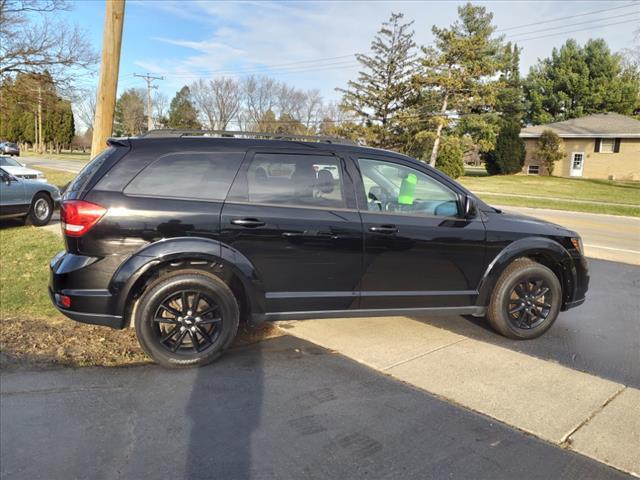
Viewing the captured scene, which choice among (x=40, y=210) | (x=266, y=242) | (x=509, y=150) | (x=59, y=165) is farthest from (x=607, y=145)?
(x=59, y=165)

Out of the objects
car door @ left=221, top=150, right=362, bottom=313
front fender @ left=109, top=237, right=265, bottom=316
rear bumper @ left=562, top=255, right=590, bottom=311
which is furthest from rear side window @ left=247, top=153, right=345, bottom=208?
rear bumper @ left=562, top=255, right=590, bottom=311

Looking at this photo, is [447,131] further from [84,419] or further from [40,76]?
[84,419]

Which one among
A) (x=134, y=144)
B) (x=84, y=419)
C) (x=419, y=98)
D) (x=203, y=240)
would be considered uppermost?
(x=419, y=98)

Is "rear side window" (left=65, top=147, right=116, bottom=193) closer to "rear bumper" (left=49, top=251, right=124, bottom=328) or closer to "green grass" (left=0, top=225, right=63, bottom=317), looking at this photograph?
"rear bumper" (left=49, top=251, right=124, bottom=328)

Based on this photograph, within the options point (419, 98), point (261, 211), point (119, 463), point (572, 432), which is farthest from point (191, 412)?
point (419, 98)

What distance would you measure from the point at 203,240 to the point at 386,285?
1613mm

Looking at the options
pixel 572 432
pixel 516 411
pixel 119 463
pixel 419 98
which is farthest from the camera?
pixel 419 98

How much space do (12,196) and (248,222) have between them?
8.25 m

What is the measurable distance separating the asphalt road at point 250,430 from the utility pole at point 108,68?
5.27 metres

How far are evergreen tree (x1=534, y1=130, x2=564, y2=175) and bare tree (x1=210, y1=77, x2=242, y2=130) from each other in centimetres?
5052

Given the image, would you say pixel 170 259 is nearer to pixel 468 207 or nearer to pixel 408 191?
pixel 408 191

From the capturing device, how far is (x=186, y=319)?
12.6 ft

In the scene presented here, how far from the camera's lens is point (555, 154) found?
122 feet

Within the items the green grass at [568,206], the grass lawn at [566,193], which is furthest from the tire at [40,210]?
the grass lawn at [566,193]
